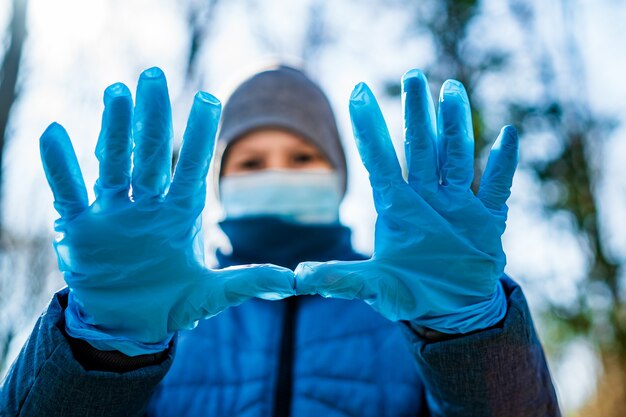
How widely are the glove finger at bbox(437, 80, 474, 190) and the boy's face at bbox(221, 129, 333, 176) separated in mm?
992

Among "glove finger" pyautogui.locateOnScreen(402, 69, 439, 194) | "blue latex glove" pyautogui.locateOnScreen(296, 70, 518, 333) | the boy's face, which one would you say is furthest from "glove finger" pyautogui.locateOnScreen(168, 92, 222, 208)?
the boy's face

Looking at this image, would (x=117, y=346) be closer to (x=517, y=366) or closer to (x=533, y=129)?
(x=517, y=366)

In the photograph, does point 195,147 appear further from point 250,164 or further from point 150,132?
point 250,164

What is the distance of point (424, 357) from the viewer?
1244 millimetres

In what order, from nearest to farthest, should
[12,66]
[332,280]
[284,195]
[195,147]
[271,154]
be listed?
[332,280] → [195,147] → [284,195] → [271,154] → [12,66]

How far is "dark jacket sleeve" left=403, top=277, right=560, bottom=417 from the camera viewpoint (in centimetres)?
121

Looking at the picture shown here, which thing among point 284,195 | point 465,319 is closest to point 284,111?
point 284,195

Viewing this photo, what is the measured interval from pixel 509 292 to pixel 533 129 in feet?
33.3

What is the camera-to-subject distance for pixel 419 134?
49.8 inches

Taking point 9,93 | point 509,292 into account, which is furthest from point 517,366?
point 9,93

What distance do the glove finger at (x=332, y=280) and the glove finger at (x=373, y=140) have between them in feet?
0.80

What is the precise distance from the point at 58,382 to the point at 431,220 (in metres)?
0.96

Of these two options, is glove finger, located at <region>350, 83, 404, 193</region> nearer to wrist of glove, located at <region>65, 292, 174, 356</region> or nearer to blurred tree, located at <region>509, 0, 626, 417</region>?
wrist of glove, located at <region>65, 292, 174, 356</region>

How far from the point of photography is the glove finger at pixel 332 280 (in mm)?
1145
